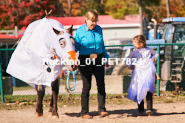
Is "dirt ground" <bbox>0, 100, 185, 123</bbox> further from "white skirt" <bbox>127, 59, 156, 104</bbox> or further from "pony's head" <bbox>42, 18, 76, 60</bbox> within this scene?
"pony's head" <bbox>42, 18, 76, 60</bbox>

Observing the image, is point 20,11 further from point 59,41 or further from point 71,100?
point 59,41

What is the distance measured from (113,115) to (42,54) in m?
2.05

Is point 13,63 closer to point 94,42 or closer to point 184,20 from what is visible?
point 94,42

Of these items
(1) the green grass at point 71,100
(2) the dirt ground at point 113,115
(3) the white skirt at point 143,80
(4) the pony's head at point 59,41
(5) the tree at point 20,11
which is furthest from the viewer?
(5) the tree at point 20,11

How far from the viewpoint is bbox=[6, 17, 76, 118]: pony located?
5.60 m

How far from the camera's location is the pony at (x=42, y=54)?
5.60 meters

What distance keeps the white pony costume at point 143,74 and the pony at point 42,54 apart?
156 centimetres

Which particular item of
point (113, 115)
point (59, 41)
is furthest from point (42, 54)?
point (113, 115)

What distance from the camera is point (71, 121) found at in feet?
19.6

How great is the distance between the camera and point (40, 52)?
584 centimetres

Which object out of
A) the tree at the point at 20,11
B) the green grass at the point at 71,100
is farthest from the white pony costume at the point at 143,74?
the tree at the point at 20,11

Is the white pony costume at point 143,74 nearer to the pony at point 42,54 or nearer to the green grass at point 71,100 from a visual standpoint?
the pony at point 42,54

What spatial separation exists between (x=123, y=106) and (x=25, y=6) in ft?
85.0

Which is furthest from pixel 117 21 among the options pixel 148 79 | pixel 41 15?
pixel 148 79
